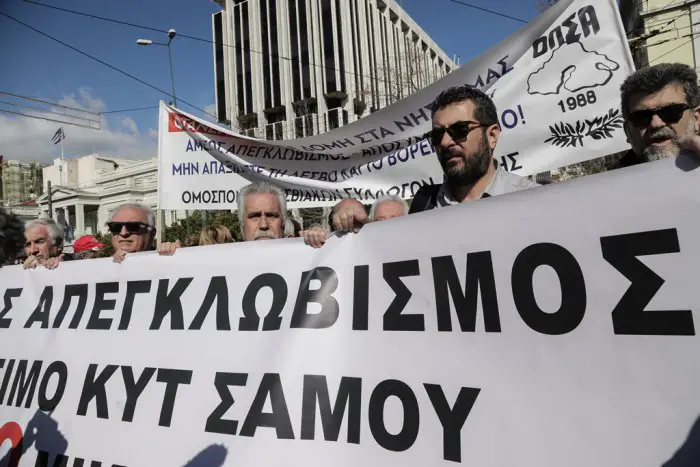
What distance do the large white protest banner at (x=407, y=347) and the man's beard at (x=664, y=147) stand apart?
0.49m

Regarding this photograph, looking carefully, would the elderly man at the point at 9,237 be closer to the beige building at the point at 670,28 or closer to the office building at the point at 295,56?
the beige building at the point at 670,28

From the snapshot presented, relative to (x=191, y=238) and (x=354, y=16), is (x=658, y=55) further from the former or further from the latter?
(x=354, y=16)

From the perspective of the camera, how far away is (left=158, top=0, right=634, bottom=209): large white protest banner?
291cm

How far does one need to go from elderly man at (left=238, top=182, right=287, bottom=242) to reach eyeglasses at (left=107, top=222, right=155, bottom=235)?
0.73m

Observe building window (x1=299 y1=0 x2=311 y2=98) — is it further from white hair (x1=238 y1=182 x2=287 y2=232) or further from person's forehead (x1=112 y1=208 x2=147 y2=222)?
white hair (x1=238 y1=182 x2=287 y2=232)

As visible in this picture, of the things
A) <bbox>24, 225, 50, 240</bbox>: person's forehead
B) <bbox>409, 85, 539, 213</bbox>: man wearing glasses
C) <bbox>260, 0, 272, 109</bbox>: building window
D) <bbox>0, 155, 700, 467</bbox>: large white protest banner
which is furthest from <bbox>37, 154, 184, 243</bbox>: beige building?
<bbox>409, 85, 539, 213</bbox>: man wearing glasses

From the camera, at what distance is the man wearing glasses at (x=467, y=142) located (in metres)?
2.00

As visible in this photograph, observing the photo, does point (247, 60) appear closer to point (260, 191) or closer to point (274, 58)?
point (274, 58)

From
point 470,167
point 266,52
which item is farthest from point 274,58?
point 470,167

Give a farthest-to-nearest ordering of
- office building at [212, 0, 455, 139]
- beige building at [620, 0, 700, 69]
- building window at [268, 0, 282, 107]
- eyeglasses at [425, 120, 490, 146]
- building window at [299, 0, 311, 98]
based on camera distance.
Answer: building window at [268, 0, 282, 107] → building window at [299, 0, 311, 98] → office building at [212, 0, 455, 139] → beige building at [620, 0, 700, 69] → eyeglasses at [425, 120, 490, 146]

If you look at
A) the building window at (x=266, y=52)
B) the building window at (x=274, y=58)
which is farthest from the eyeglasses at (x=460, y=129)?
the building window at (x=266, y=52)

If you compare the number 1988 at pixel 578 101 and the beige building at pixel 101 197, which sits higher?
the beige building at pixel 101 197

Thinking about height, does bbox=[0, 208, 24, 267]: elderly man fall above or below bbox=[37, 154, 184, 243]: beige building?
below

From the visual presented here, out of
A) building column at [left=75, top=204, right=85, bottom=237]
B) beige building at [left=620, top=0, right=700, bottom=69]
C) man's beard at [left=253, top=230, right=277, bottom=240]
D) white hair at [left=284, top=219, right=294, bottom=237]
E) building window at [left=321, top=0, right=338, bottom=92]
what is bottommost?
man's beard at [left=253, top=230, right=277, bottom=240]
